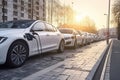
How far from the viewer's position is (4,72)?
661cm

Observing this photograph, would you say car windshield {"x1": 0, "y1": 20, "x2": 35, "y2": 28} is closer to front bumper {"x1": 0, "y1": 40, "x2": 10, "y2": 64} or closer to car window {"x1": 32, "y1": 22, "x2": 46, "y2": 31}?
car window {"x1": 32, "y1": 22, "x2": 46, "y2": 31}

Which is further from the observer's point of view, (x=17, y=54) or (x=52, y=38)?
(x=52, y=38)

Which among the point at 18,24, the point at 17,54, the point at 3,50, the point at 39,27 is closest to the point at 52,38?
the point at 39,27

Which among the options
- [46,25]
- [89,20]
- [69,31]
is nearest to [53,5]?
[69,31]

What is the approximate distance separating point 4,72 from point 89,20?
10123cm

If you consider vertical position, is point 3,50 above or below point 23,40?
below

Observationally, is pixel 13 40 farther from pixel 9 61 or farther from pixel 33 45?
pixel 33 45

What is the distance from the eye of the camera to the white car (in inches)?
272

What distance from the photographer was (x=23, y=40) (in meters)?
7.65

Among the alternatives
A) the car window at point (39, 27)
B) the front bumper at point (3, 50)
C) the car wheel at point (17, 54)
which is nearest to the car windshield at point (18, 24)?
the car window at point (39, 27)

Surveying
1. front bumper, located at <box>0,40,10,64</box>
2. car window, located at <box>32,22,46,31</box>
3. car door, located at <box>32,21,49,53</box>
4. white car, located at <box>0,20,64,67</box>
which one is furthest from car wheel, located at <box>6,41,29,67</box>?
car window, located at <box>32,22,46,31</box>

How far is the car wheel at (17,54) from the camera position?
7.00 metres

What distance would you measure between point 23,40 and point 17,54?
537 millimetres

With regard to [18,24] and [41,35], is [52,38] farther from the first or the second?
[18,24]
